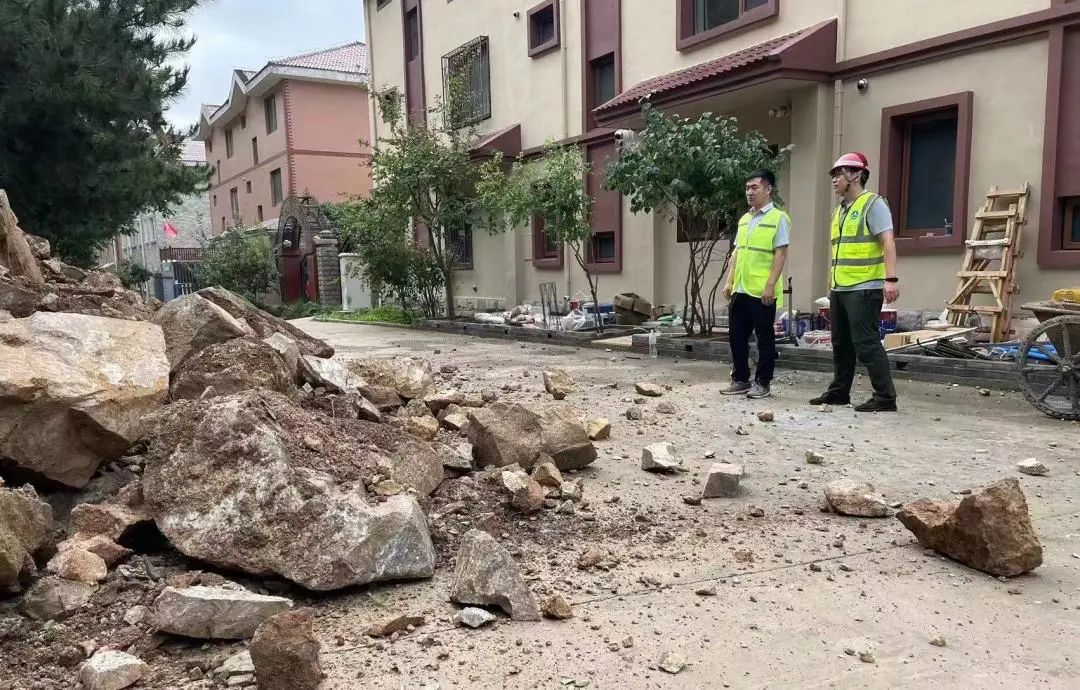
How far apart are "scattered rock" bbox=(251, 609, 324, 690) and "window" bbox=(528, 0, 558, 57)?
13966mm

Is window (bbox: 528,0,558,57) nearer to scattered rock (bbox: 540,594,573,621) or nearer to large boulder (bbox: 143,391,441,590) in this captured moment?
large boulder (bbox: 143,391,441,590)

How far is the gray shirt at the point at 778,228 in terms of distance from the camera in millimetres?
6020

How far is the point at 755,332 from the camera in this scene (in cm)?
613

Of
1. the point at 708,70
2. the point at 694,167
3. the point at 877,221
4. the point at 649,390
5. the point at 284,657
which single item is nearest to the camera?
the point at 284,657

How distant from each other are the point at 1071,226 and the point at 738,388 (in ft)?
14.0

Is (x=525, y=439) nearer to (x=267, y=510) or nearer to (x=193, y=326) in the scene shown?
(x=267, y=510)

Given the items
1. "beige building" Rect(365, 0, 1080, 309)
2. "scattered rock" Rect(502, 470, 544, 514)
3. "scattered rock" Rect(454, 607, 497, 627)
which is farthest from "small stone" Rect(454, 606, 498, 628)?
"beige building" Rect(365, 0, 1080, 309)

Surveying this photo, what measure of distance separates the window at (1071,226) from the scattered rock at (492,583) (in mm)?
7666

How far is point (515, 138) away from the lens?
51.9 ft

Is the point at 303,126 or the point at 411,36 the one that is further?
the point at 303,126

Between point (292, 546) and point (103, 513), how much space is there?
2.51 feet

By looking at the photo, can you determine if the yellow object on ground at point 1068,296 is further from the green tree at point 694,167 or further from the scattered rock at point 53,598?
the scattered rock at point 53,598

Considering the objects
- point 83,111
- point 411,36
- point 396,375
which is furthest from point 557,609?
point 411,36

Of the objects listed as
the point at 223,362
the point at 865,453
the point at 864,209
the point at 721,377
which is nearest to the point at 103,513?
the point at 223,362
